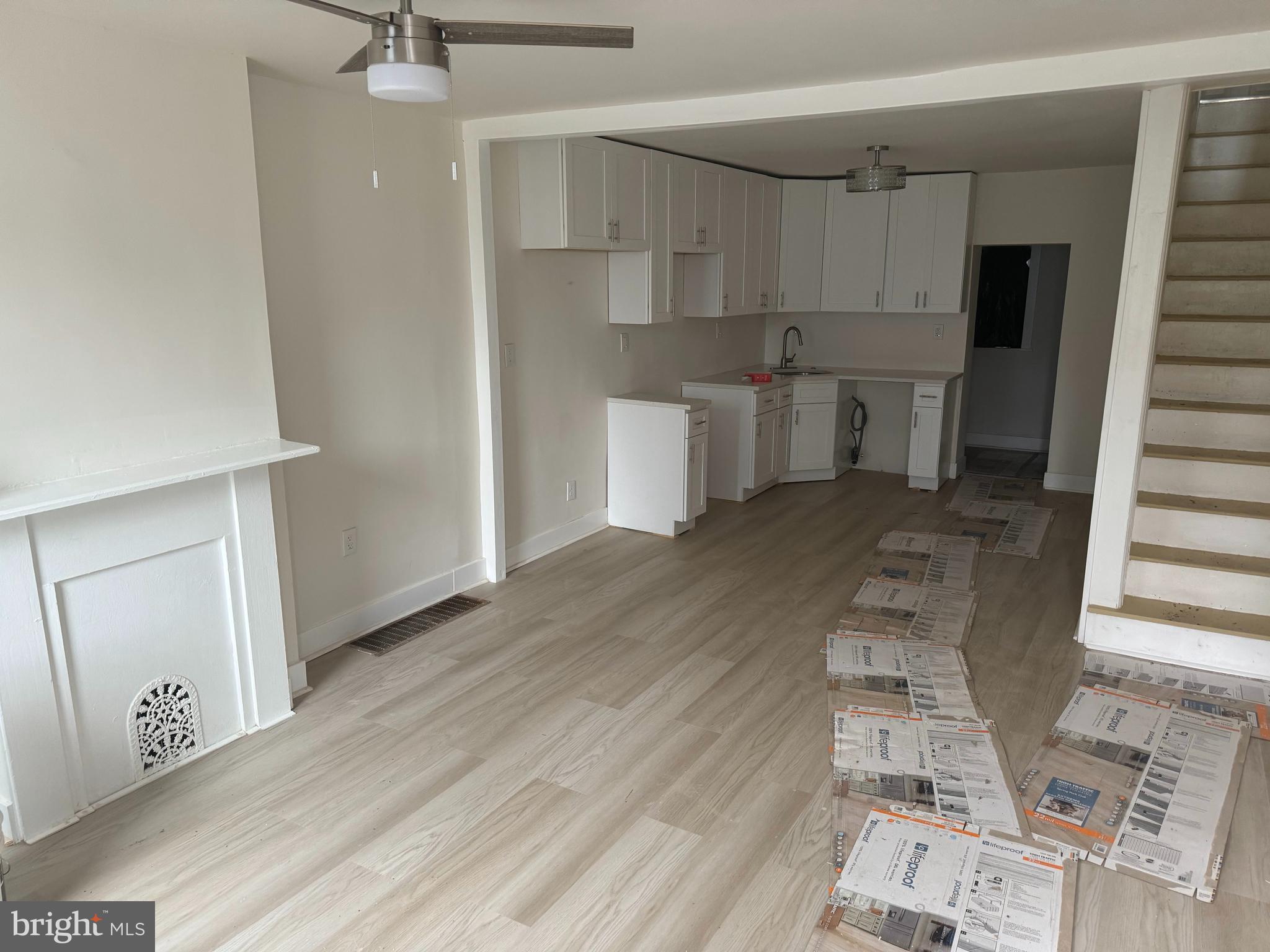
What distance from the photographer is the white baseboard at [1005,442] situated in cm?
789

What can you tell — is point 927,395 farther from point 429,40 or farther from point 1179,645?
point 429,40

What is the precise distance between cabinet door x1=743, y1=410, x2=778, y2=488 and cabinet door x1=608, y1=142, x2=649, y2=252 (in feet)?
5.19

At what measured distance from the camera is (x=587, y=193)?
455cm

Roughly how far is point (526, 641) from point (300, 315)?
1637 mm

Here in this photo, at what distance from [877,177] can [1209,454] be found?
2.37m

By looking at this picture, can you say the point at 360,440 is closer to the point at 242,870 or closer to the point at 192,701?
the point at 192,701

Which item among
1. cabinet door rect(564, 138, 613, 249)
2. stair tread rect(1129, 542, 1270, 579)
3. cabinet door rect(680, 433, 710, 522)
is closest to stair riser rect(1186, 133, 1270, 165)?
stair tread rect(1129, 542, 1270, 579)

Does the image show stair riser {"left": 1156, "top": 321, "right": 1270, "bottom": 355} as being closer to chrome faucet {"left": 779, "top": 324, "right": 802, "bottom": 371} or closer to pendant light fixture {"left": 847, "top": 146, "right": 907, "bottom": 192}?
pendant light fixture {"left": 847, "top": 146, "right": 907, "bottom": 192}

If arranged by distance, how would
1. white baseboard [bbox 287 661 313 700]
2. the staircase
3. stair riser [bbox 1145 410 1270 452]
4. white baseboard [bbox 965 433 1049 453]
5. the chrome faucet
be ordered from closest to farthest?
white baseboard [bbox 287 661 313 700] → the staircase → stair riser [bbox 1145 410 1270 452] → the chrome faucet → white baseboard [bbox 965 433 1049 453]

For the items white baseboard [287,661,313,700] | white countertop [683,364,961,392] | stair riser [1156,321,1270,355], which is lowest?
white baseboard [287,661,313,700]

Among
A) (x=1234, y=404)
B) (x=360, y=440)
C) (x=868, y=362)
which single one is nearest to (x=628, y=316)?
(x=360, y=440)

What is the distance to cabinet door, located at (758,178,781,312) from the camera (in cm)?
646

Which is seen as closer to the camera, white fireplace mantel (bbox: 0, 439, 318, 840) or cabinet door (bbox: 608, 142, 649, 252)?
white fireplace mantel (bbox: 0, 439, 318, 840)

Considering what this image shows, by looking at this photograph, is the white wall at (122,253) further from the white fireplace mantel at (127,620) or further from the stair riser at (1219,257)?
the stair riser at (1219,257)
